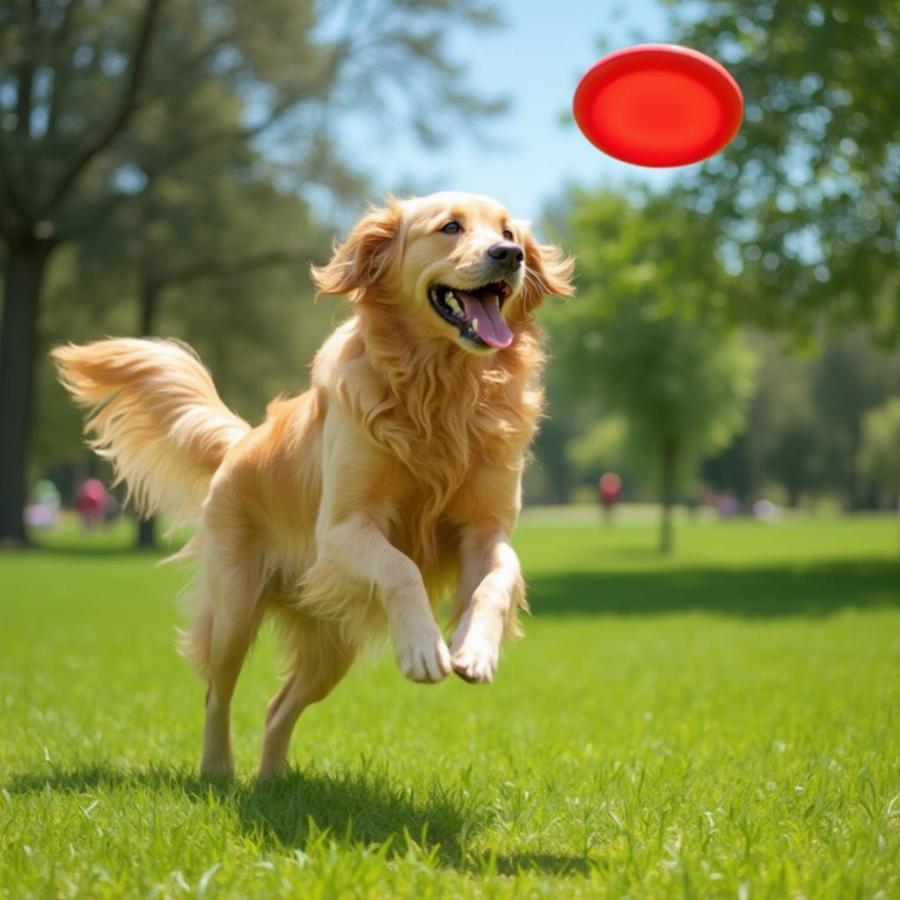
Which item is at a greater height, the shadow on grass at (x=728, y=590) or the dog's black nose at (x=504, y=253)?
the dog's black nose at (x=504, y=253)

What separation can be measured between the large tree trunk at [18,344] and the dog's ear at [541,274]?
23.4 metres

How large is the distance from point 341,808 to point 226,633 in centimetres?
136

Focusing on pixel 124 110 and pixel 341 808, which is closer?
pixel 341 808

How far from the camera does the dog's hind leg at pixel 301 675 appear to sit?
5449 mm

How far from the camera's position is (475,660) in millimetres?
3891

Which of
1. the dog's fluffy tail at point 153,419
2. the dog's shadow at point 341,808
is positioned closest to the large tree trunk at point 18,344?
the dog's fluffy tail at point 153,419

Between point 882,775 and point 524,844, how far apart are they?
180 cm

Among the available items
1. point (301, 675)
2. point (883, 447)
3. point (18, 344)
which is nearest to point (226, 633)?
point (301, 675)

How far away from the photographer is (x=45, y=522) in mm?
59250

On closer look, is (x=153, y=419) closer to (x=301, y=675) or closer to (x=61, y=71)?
(x=301, y=675)

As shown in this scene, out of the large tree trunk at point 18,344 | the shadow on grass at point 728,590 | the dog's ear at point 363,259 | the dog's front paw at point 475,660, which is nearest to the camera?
the dog's front paw at point 475,660

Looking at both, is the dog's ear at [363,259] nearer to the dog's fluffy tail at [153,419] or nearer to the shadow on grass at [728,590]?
the dog's fluffy tail at [153,419]

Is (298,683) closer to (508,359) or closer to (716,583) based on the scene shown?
(508,359)

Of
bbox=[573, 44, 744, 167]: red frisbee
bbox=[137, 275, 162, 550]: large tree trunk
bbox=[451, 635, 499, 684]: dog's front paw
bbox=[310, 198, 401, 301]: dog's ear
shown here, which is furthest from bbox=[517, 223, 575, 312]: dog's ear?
bbox=[137, 275, 162, 550]: large tree trunk
